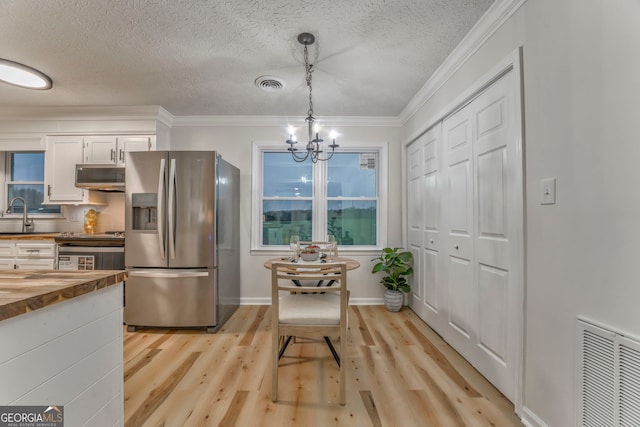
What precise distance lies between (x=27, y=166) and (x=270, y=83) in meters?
3.62

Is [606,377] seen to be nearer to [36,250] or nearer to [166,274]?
[166,274]

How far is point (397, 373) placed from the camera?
205 cm

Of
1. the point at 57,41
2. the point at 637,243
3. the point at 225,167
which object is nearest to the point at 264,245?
the point at 225,167

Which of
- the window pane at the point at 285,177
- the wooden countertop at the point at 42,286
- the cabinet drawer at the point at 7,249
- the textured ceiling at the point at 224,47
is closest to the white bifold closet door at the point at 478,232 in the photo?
the textured ceiling at the point at 224,47

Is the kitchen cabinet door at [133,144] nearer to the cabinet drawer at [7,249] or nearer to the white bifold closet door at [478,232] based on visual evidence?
the cabinet drawer at [7,249]

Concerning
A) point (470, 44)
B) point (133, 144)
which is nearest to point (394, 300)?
point (470, 44)

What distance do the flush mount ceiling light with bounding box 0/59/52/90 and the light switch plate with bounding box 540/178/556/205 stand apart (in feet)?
13.3

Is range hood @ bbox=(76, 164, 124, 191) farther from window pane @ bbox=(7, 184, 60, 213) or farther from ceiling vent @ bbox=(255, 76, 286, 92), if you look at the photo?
ceiling vent @ bbox=(255, 76, 286, 92)

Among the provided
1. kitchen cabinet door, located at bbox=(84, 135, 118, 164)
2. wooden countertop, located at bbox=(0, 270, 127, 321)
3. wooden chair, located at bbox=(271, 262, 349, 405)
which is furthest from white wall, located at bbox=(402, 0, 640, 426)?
kitchen cabinet door, located at bbox=(84, 135, 118, 164)

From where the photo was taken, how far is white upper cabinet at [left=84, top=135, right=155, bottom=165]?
3293 mm

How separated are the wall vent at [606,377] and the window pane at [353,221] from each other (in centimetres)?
266

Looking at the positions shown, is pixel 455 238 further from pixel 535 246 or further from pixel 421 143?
pixel 421 143

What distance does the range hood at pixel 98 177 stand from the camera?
3188 mm

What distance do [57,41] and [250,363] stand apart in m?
2.91
